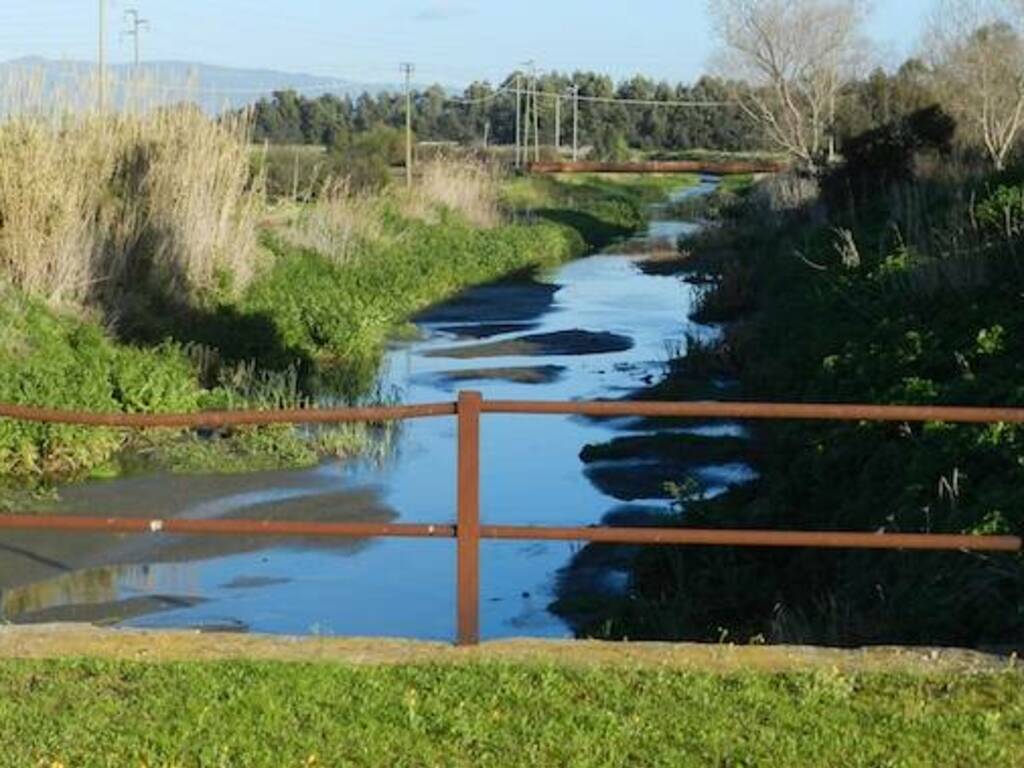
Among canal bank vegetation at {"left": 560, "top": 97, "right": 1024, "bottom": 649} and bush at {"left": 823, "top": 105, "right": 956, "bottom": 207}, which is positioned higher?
bush at {"left": 823, "top": 105, "right": 956, "bottom": 207}

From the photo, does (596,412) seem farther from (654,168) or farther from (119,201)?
(654,168)

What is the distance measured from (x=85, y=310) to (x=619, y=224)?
45368mm

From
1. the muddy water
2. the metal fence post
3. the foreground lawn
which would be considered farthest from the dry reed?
the foreground lawn

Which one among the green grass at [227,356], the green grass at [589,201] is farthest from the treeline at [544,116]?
the green grass at [227,356]

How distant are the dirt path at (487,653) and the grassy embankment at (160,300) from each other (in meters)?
9.36

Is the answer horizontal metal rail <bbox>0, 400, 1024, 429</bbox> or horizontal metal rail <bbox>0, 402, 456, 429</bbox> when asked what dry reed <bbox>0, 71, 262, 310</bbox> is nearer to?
horizontal metal rail <bbox>0, 402, 456, 429</bbox>

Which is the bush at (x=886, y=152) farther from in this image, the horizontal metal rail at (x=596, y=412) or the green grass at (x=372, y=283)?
the horizontal metal rail at (x=596, y=412)

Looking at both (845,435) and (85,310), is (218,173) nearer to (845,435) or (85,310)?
(85,310)

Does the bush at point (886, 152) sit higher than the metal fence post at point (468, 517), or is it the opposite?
the bush at point (886, 152)

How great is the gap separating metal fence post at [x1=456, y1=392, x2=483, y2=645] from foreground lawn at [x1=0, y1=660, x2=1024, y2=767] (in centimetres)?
43

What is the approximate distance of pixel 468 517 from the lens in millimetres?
6883

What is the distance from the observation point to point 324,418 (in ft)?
23.2

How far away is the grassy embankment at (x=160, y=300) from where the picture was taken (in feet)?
56.5

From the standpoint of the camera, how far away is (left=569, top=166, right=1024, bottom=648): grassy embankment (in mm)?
9508
